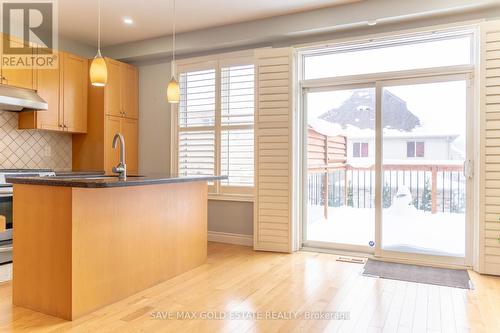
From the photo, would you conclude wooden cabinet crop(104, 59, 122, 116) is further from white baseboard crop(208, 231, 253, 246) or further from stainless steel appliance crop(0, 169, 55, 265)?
white baseboard crop(208, 231, 253, 246)

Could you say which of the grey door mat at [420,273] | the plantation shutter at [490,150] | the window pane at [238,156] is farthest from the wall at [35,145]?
the plantation shutter at [490,150]

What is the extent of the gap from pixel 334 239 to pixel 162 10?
3.46 meters

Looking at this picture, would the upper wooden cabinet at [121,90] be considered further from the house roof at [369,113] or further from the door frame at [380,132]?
the house roof at [369,113]

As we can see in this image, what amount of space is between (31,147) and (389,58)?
15.2 feet

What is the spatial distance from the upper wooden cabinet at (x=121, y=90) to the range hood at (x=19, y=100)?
35.0 inches

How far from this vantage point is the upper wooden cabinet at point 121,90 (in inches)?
199

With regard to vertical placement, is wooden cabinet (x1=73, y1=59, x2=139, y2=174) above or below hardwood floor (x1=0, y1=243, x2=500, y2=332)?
above

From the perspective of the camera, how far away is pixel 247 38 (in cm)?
452

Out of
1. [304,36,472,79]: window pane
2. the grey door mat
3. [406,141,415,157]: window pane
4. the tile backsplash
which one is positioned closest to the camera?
the grey door mat

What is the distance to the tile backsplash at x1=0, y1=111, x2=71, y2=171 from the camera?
4395 mm

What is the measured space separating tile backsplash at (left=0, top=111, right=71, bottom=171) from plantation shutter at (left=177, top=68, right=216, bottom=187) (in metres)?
1.66

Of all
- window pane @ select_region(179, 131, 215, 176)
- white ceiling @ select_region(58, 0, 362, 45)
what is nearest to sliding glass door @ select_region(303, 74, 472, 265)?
white ceiling @ select_region(58, 0, 362, 45)

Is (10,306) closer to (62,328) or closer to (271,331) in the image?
(62,328)

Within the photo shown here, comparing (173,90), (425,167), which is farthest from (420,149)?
(173,90)
